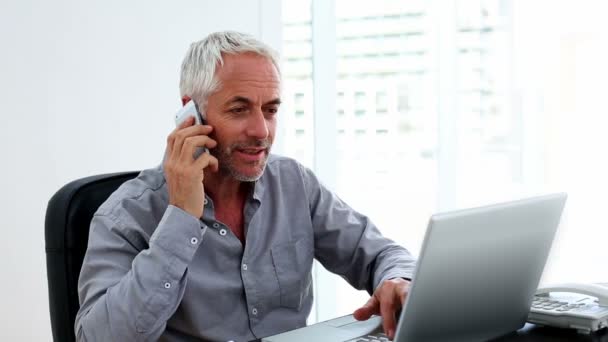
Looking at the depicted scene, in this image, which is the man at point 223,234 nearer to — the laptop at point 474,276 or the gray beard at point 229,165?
the gray beard at point 229,165

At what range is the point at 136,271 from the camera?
1.33 m

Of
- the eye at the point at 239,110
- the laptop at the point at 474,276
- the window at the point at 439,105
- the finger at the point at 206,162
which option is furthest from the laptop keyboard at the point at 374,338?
the window at the point at 439,105

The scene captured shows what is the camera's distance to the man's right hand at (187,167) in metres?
1.42

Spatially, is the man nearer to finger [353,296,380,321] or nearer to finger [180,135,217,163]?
finger [180,135,217,163]

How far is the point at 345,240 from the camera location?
1.70 metres

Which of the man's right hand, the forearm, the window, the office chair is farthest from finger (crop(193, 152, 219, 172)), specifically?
the window

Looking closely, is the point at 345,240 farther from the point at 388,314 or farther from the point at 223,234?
the point at 388,314

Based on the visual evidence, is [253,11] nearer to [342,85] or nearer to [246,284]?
[342,85]

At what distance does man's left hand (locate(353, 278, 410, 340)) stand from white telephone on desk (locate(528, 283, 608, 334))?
0.76ft

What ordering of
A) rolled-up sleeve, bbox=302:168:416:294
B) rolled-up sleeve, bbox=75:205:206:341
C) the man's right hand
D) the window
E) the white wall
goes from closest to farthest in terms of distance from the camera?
rolled-up sleeve, bbox=75:205:206:341 < the man's right hand < rolled-up sleeve, bbox=302:168:416:294 < the white wall < the window

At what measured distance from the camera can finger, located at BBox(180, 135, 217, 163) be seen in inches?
57.2

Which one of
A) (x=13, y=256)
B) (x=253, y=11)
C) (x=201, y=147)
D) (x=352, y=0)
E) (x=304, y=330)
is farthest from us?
(x=352, y=0)

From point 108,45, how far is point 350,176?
4.45 ft

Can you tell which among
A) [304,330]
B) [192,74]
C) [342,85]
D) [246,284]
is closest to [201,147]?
[192,74]
